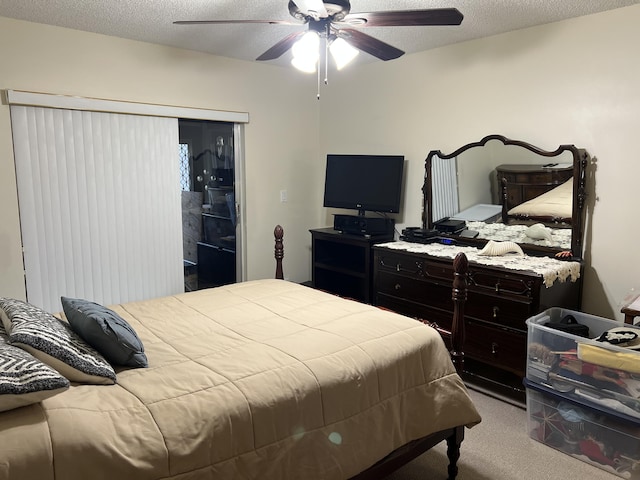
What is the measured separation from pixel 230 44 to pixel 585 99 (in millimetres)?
2552

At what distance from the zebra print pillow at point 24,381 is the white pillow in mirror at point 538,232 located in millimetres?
2986

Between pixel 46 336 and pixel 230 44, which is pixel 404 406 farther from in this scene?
pixel 230 44

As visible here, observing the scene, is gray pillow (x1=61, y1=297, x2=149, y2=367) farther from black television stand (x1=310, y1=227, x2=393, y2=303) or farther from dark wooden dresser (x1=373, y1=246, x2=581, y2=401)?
black television stand (x1=310, y1=227, x2=393, y2=303)

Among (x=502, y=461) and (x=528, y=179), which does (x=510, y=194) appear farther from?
(x=502, y=461)

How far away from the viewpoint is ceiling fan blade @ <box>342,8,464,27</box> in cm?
204

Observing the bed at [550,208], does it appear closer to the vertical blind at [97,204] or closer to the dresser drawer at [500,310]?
the dresser drawer at [500,310]

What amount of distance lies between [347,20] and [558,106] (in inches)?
68.2

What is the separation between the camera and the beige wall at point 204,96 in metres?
3.21

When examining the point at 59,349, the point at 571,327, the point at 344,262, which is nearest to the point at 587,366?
the point at 571,327

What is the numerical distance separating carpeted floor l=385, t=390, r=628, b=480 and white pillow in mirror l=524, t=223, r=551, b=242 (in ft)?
4.06

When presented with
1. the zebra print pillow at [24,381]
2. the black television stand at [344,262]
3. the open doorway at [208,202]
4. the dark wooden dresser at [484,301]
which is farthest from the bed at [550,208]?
the zebra print pillow at [24,381]

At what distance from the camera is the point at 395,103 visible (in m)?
4.20

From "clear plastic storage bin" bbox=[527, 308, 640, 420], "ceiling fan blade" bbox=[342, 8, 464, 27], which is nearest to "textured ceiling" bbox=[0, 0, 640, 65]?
"ceiling fan blade" bbox=[342, 8, 464, 27]

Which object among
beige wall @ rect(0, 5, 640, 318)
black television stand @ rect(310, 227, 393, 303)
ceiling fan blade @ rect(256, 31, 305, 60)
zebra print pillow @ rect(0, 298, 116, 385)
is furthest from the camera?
black television stand @ rect(310, 227, 393, 303)
